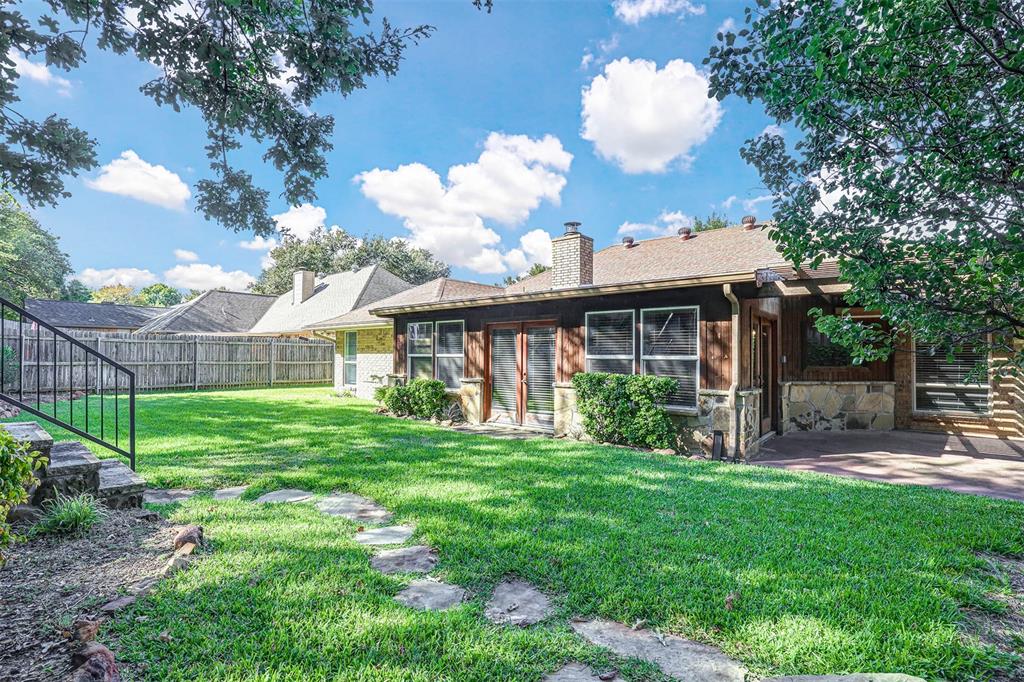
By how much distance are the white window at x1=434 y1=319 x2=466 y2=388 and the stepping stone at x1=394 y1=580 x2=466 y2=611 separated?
7.48 m

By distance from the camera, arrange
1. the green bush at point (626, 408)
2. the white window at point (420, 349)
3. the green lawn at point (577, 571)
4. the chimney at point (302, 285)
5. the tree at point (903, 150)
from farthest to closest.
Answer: the chimney at point (302, 285) < the white window at point (420, 349) < the green bush at point (626, 408) < the tree at point (903, 150) < the green lawn at point (577, 571)

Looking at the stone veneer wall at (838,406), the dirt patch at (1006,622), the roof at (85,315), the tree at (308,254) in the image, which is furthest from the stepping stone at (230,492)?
the tree at (308,254)

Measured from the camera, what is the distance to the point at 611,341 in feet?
25.7

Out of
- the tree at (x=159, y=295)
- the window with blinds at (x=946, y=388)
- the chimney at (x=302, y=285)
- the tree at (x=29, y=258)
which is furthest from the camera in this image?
the tree at (x=159, y=295)

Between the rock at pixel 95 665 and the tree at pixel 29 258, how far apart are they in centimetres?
2612

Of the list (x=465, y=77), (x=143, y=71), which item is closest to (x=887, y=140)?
(x=143, y=71)

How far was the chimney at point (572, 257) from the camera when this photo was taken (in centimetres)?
927

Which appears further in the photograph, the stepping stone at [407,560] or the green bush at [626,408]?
the green bush at [626,408]

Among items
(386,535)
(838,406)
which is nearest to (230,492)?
(386,535)

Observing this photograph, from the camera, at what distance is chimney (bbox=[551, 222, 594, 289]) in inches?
365

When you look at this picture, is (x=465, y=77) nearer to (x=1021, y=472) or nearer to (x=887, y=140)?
(x=887, y=140)

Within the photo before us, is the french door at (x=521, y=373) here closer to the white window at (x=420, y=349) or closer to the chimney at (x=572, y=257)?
the chimney at (x=572, y=257)

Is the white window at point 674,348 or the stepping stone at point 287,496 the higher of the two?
the white window at point 674,348

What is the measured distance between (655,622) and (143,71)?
686 cm
